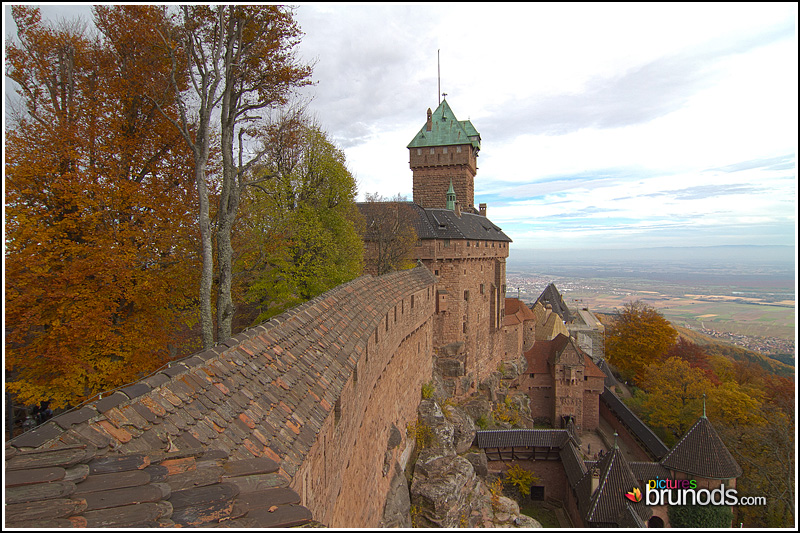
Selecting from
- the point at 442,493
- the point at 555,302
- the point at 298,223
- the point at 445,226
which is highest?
the point at 445,226

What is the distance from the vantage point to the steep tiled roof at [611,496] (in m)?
17.1

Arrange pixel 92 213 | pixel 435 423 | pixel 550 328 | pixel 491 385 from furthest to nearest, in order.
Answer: pixel 550 328
pixel 491 385
pixel 435 423
pixel 92 213

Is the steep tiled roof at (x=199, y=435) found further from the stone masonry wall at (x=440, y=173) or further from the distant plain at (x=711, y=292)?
the stone masonry wall at (x=440, y=173)

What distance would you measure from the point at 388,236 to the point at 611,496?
55.0ft

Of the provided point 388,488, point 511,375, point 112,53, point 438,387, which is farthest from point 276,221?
point 511,375

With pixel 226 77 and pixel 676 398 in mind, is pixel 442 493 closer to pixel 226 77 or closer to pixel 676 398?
pixel 226 77

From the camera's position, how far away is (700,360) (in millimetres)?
39688

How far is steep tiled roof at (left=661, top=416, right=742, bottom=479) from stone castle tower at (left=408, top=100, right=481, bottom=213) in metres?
19.4

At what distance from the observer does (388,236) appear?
68.3 ft

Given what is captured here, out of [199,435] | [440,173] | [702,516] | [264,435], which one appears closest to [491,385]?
[702,516]

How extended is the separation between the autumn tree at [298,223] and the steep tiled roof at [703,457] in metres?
19.2
